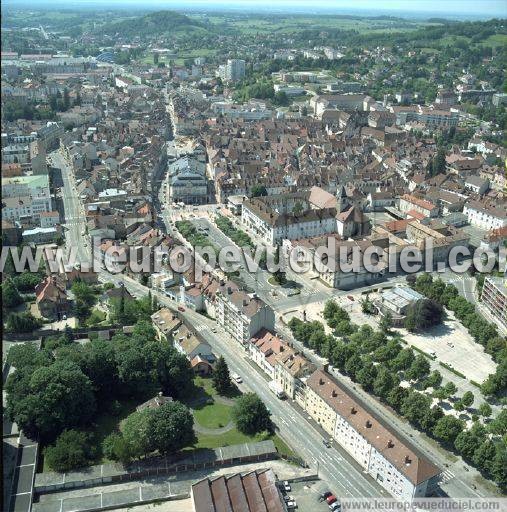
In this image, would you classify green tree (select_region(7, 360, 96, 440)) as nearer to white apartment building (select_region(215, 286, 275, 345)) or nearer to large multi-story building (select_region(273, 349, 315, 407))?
white apartment building (select_region(215, 286, 275, 345))

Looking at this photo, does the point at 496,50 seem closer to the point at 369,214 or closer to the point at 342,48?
the point at 342,48

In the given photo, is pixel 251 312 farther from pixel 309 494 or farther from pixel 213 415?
pixel 309 494

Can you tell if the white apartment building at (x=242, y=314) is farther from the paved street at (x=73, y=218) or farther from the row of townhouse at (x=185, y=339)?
the paved street at (x=73, y=218)

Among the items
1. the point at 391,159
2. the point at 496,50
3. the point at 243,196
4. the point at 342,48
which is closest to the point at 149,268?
the point at 243,196

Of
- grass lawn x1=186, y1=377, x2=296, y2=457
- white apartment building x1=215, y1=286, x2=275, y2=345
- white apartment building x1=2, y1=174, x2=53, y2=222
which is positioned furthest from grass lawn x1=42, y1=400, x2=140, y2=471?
white apartment building x1=2, y1=174, x2=53, y2=222

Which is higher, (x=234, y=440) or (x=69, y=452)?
(x=69, y=452)

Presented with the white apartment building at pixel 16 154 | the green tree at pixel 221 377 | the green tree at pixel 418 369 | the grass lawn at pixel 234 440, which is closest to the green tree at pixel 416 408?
the green tree at pixel 418 369

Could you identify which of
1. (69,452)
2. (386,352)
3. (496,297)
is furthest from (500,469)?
(69,452)
